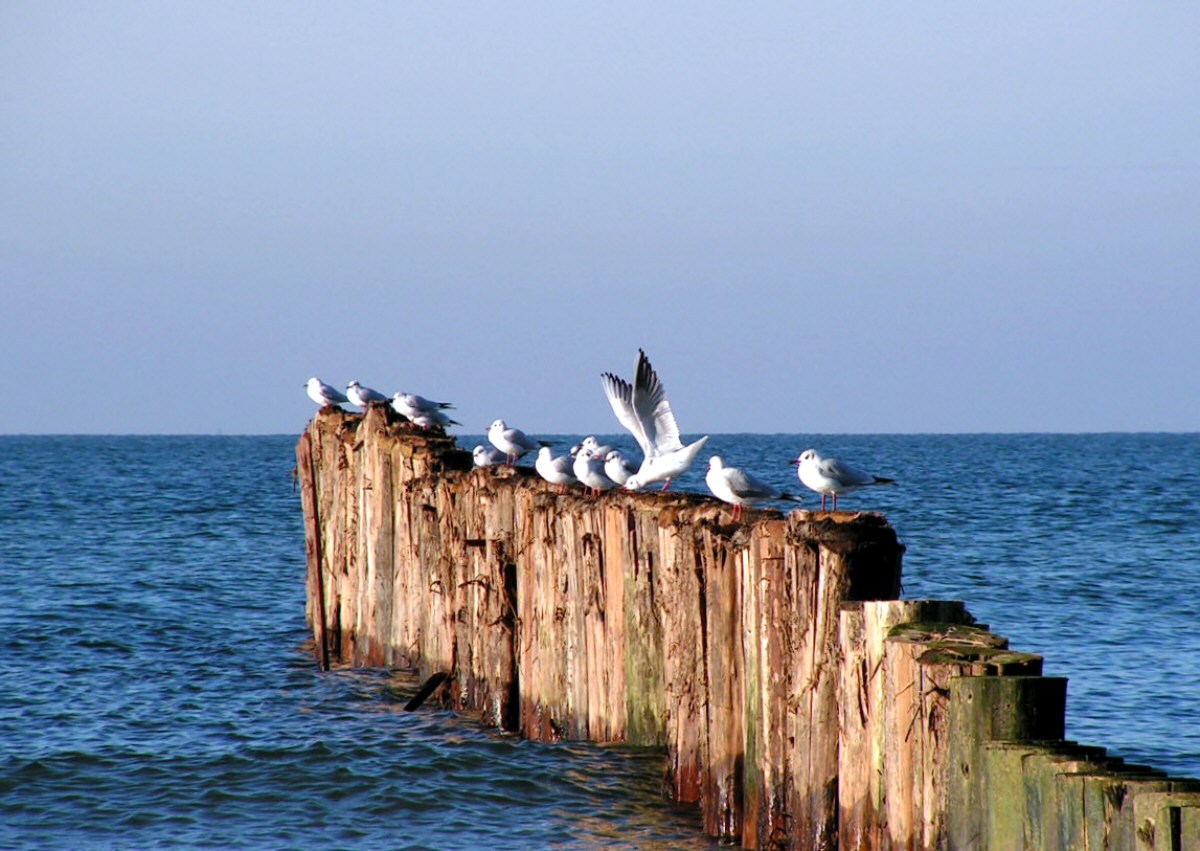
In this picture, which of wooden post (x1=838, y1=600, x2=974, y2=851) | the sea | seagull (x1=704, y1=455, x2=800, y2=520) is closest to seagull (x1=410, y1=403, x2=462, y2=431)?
the sea

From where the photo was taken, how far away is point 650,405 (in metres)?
15.0

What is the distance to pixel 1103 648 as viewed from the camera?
17.3 meters

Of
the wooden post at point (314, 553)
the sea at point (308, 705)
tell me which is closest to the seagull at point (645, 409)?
the sea at point (308, 705)

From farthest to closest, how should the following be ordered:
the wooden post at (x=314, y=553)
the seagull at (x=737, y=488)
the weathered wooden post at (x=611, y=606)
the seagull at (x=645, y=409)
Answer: the wooden post at (x=314, y=553) < the seagull at (x=645, y=409) < the seagull at (x=737, y=488) < the weathered wooden post at (x=611, y=606)

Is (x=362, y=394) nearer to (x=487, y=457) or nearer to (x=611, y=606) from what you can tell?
(x=487, y=457)

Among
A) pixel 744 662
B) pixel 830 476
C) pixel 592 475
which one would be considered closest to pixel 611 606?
pixel 830 476

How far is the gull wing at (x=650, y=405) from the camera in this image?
48.9ft

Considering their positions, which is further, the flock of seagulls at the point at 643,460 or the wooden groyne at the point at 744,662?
the flock of seagulls at the point at 643,460

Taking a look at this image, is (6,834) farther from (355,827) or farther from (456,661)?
(456,661)

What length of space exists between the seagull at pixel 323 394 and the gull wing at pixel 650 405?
7181 mm

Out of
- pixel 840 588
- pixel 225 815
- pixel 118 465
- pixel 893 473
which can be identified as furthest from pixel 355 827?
pixel 118 465

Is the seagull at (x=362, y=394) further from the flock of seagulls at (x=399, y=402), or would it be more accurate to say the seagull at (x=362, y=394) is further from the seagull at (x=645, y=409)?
the seagull at (x=645, y=409)

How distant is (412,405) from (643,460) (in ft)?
16.1

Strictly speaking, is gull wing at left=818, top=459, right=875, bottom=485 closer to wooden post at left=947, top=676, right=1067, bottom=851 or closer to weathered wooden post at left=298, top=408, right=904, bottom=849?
weathered wooden post at left=298, top=408, right=904, bottom=849
